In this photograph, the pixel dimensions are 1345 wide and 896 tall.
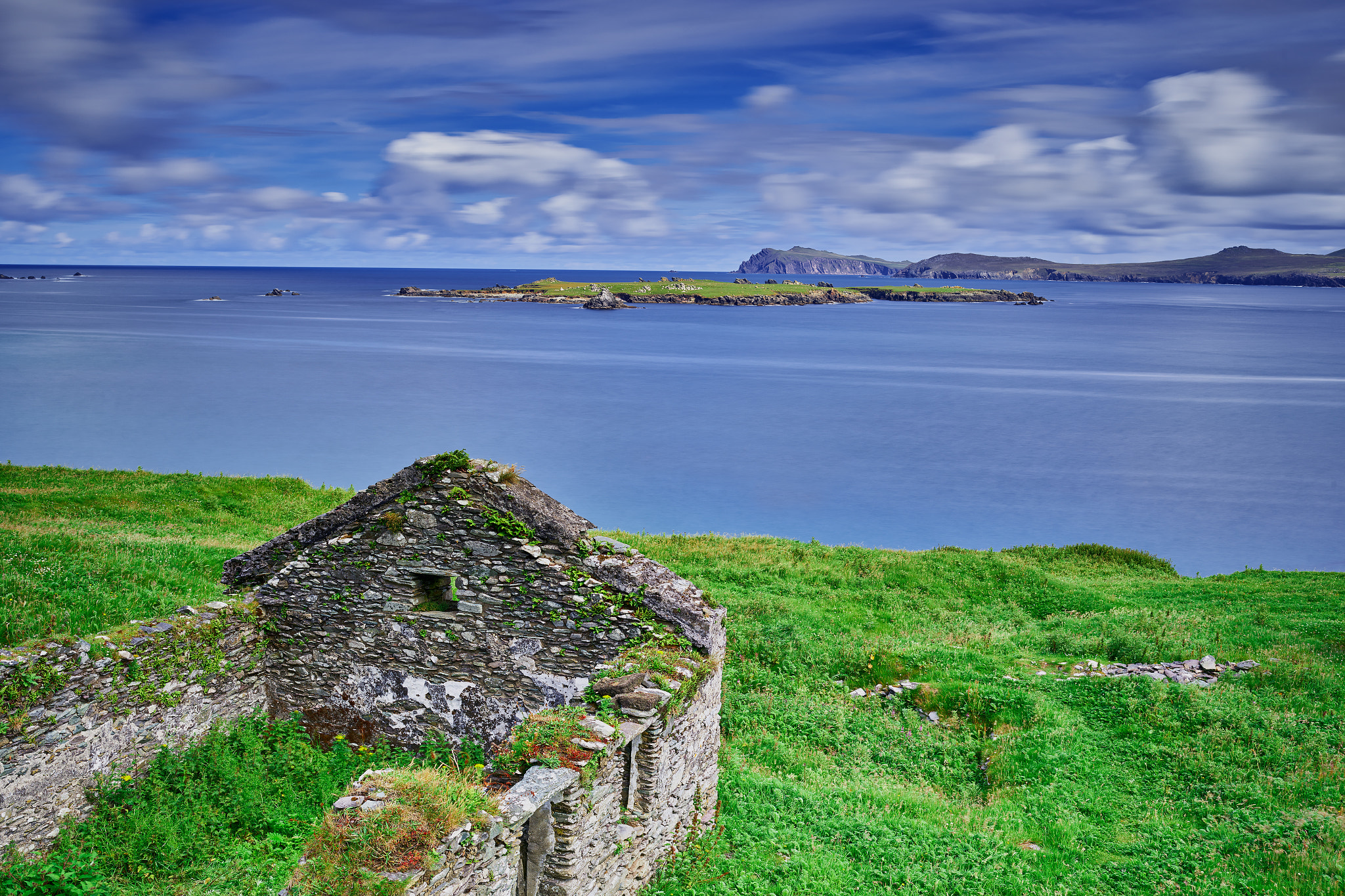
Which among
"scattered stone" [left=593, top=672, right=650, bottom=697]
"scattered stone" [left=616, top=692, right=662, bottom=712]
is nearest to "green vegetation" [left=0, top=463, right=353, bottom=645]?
"scattered stone" [left=593, top=672, right=650, bottom=697]

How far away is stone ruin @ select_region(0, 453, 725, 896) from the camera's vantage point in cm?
941

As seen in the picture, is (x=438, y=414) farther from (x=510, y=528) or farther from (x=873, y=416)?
(x=510, y=528)

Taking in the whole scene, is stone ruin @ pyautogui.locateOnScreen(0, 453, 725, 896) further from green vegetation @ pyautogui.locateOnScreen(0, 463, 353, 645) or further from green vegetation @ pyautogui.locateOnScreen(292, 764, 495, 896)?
green vegetation @ pyautogui.locateOnScreen(292, 764, 495, 896)

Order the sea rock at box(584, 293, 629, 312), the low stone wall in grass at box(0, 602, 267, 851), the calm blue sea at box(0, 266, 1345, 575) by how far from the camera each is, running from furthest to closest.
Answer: the sea rock at box(584, 293, 629, 312) → the calm blue sea at box(0, 266, 1345, 575) → the low stone wall in grass at box(0, 602, 267, 851)

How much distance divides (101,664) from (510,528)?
5.03 meters

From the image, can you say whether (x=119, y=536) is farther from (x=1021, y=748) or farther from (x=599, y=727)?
(x=1021, y=748)

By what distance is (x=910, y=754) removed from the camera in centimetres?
1359

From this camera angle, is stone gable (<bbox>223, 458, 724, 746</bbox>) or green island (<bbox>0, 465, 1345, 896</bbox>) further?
stone gable (<bbox>223, 458, 724, 746</bbox>)

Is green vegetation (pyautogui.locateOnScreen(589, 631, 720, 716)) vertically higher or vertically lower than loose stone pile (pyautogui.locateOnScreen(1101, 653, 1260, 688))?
higher

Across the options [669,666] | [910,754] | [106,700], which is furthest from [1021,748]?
[106,700]

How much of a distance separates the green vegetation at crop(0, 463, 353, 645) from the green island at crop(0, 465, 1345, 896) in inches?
3.9

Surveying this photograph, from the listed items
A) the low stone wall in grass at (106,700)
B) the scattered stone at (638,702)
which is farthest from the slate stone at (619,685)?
the low stone wall in grass at (106,700)

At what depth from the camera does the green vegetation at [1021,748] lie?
32.0 feet

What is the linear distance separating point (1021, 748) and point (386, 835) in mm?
10607
